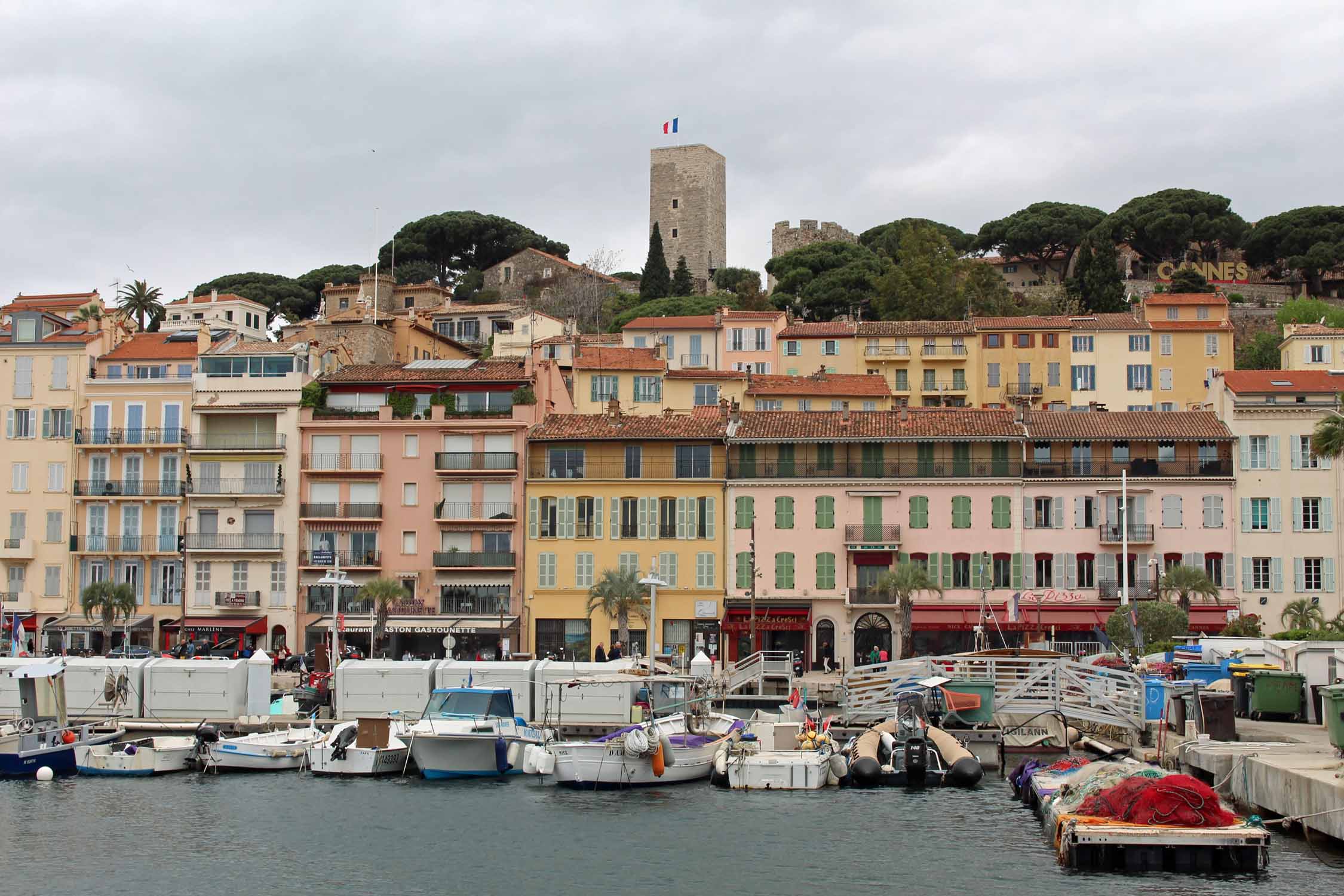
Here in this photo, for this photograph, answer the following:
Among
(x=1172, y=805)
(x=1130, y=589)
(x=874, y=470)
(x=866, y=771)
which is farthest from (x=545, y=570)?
(x=1172, y=805)

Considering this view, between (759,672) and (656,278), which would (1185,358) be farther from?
(656,278)

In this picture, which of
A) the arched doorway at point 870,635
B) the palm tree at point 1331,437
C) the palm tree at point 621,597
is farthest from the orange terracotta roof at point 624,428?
the palm tree at point 1331,437

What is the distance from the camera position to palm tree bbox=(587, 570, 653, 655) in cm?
6228

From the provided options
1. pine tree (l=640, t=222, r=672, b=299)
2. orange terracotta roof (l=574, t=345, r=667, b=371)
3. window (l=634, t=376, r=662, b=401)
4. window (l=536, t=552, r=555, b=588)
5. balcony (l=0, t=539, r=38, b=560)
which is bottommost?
window (l=536, t=552, r=555, b=588)

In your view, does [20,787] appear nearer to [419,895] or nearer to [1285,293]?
[419,895]

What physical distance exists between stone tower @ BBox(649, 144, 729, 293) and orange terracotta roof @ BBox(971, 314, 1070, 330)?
57395mm

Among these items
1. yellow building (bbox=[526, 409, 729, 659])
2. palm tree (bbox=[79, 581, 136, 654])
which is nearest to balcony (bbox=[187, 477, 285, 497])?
palm tree (bbox=[79, 581, 136, 654])

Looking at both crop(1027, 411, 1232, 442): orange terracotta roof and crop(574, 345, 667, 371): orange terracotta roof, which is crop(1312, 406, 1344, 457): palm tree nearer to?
crop(1027, 411, 1232, 442): orange terracotta roof

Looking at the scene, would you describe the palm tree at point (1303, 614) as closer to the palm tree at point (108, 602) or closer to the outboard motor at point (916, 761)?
the outboard motor at point (916, 761)

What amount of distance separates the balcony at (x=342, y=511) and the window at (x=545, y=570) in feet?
22.2

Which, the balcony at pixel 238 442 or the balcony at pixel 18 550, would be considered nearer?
the balcony at pixel 238 442

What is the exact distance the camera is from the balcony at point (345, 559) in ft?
220

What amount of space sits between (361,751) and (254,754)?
3.22 meters

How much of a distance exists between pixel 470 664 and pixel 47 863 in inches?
652
